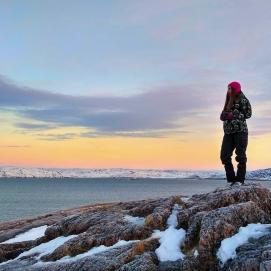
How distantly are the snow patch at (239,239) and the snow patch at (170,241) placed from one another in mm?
1268

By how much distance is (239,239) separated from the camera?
14406mm

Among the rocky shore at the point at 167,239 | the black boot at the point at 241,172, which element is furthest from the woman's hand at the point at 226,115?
the rocky shore at the point at 167,239

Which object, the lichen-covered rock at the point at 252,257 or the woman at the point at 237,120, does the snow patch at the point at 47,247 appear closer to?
the lichen-covered rock at the point at 252,257

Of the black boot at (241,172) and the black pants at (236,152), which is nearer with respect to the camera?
the black pants at (236,152)

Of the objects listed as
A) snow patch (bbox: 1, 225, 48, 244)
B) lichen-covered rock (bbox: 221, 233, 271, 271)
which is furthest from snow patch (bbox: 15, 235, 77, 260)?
lichen-covered rock (bbox: 221, 233, 271, 271)

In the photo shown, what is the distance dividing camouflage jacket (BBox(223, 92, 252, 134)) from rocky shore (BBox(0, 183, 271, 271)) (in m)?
3.23

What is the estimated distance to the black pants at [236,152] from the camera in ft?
67.9

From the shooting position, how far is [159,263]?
47.0ft

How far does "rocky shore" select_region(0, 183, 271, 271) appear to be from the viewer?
13922 millimetres

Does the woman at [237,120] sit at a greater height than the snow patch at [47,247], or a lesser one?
greater

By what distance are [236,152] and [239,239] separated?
7116mm

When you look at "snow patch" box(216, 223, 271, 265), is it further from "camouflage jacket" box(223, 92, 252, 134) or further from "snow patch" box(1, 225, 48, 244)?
"snow patch" box(1, 225, 48, 244)

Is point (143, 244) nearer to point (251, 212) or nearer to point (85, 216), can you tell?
point (251, 212)

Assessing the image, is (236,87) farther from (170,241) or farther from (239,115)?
(170,241)
